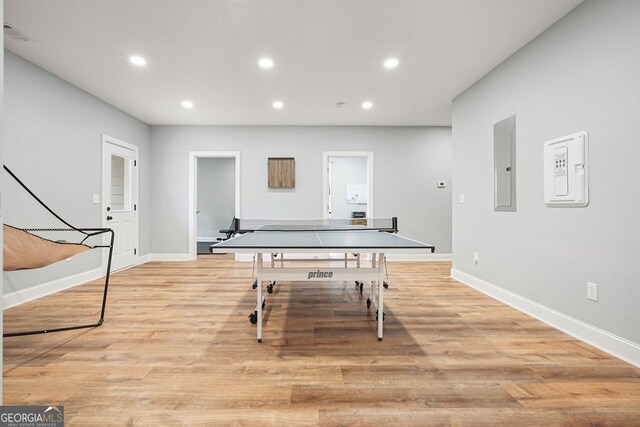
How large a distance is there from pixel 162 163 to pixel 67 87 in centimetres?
214

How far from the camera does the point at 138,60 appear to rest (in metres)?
3.32

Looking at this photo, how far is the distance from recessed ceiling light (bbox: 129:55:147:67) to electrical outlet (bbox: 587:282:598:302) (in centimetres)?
466

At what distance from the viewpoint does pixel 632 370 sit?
1.89 m

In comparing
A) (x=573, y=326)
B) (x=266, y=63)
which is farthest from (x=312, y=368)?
(x=266, y=63)

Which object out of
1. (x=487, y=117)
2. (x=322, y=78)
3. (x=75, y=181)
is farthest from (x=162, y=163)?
(x=487, y=117)

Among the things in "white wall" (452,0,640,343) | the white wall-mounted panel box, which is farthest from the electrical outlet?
the white wall-mounted panel box

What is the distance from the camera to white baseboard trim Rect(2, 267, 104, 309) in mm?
3080

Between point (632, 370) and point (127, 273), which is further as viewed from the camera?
point (127, 273)

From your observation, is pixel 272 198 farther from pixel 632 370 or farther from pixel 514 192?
pixel 632 370

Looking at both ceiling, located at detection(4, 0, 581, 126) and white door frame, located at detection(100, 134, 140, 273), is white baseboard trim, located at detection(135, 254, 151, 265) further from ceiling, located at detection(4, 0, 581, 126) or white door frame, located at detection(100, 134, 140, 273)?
ceiling, located at detection(4, 0, 581, 126)

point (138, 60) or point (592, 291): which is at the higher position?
point (138, 60)

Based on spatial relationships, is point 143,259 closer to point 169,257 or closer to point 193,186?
point 169,257

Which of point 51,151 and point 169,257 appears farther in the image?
point 169,257

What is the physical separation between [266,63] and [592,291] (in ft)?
12.0
